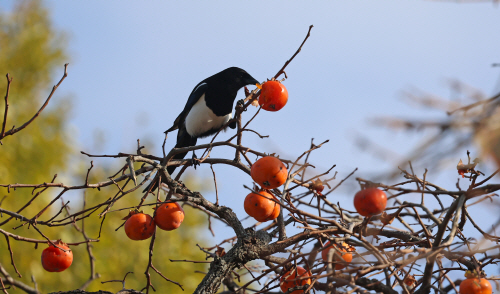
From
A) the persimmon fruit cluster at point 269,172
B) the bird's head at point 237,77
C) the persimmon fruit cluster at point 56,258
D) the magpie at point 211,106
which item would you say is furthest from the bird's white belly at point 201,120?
the persimmon fruit cluster at point 269,172

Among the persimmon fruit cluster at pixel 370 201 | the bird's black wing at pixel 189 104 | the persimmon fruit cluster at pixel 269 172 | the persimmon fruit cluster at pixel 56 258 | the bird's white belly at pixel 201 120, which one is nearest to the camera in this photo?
the persimmon fruit cluster at pixel 370 201

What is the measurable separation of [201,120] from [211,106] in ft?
0.45

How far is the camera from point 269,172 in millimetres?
1408

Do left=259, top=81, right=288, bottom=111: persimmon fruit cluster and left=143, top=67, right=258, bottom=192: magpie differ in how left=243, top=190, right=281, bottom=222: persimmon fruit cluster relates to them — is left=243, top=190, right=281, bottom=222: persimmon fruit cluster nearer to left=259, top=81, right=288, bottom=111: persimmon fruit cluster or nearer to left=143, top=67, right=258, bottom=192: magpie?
left=259, top=81, right=288, bottom=111: persimmon fruit cluster

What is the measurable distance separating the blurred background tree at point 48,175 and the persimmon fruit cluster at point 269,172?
3.90 m

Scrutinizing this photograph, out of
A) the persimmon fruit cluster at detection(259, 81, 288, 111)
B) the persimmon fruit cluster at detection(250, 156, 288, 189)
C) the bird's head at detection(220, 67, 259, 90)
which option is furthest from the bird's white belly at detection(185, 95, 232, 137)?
the persimmon fruit cluster at detection(250, 156, 288, 189)

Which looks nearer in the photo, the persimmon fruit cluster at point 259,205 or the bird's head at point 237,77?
the persimmon fruit cluster at point 259,205

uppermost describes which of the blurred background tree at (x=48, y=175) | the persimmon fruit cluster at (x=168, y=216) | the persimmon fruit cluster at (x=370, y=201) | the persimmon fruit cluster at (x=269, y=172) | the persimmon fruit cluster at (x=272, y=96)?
the blurred background tree at (x=48, y=175)

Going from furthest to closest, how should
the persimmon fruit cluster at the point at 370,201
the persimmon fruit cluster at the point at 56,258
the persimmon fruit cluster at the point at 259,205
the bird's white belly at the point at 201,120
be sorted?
the bird's white belly at the point at 201,120 < the persimmon fruit cluster at the point at 56,258 < the persimmon fruit cluster at the point at 259,205 < the persimmon fruit cluster at the point at 370,201

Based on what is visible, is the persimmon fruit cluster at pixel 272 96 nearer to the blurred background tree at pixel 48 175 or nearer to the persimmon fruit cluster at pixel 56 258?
the persimmon fruit cluster at pixel 56 258

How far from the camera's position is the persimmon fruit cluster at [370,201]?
1089 millimetres

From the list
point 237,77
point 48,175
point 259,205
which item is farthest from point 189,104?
point 48,175

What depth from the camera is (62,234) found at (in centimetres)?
541

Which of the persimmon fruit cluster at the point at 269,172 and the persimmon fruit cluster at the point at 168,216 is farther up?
the persimmon fruit cluster at the point at 168,216
